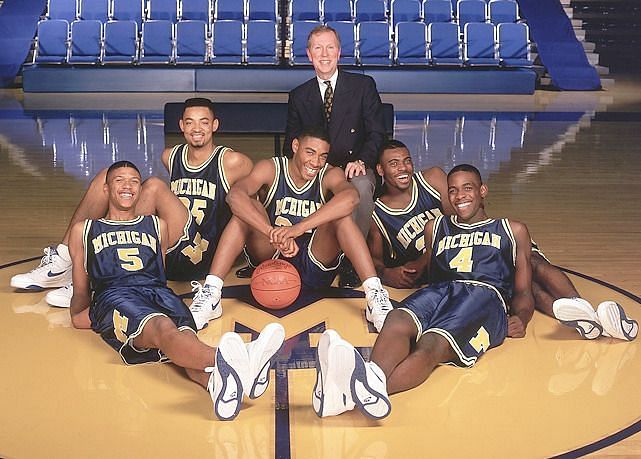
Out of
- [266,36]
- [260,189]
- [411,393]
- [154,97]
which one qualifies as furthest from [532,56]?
[411,393]

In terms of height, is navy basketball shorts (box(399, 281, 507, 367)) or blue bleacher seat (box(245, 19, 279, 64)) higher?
blue bleacher seat (box(245, 19, 279, 64))

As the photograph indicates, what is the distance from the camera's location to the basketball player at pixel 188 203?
13.5 ft

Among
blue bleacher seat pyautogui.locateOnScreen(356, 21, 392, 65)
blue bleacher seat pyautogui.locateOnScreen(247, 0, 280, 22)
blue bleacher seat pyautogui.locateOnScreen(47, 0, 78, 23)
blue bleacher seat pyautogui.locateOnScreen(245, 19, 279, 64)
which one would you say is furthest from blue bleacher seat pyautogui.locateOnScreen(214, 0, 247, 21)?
blue bleacher seat pyautogui.locateOnScreen(47, 0, 78, 23)

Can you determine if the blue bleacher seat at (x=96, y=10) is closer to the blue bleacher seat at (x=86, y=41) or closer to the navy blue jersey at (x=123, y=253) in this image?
the blue bleacher seat at (x=86, y=41)

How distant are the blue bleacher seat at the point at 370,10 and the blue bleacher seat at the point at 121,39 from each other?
286 cm

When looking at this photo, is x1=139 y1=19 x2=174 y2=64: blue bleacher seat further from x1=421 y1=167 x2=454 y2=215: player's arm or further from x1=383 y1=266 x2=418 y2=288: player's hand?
x1=383 y1=266 x2=418 y2=288: player's hand

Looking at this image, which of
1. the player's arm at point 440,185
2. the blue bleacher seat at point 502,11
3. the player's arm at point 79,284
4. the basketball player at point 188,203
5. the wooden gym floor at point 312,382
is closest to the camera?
the wooden gym floor at point 312,382

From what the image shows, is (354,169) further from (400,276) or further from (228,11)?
(228,11)

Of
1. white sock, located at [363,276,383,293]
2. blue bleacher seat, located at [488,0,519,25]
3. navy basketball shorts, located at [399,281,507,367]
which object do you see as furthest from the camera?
blue bleacher seat, located at [488,0,519,25]

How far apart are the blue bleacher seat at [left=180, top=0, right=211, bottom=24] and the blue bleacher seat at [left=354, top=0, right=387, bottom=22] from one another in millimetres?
1930

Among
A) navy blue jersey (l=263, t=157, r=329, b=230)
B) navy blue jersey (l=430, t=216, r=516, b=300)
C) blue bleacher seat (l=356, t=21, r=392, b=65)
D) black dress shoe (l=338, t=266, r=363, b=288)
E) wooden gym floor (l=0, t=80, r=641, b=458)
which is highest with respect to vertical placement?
blue bleacher seat (l=356, t=21, r=392, b=65)

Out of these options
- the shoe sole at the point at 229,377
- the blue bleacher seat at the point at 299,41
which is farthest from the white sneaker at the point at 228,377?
the blue bleacher seat at the point at 299,41

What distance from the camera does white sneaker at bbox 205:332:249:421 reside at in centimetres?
282

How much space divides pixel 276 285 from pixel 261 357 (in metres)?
0.99
